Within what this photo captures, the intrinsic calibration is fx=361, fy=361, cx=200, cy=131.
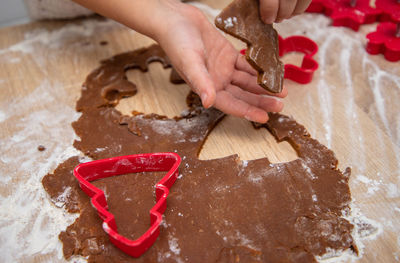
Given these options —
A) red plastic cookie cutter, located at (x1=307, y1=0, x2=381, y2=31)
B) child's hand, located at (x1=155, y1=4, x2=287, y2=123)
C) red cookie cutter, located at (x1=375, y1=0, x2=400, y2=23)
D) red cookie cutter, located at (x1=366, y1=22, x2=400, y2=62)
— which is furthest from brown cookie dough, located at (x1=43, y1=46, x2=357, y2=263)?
red cookie cutter, located at (x1=375, y1=0, x2=400, y2=23)

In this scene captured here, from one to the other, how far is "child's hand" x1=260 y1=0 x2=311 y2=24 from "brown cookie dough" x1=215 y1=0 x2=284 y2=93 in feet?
0.07

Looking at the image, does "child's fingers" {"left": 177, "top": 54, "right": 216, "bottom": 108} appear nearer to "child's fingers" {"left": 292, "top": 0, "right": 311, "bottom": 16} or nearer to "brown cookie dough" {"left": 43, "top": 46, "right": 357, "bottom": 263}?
"brown cookie dough" {"left": 43, "top": 46, "right": 357, "bottom": 263}

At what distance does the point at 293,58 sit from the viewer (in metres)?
1.72

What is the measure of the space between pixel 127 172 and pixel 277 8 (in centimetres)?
71

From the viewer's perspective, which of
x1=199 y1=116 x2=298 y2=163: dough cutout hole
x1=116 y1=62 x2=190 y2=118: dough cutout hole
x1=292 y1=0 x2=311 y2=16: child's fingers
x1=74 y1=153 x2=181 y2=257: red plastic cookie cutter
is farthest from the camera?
x1=116 y1=62 x2=190 y2=118: dough cutout hole

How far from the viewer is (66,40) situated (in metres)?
1.85

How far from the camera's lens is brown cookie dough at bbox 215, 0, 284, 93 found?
1.04 metres

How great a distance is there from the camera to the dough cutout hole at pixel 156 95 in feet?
4.88

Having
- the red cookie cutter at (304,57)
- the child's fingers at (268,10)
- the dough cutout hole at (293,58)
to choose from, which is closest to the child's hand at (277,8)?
the child's fingers at (268,10)

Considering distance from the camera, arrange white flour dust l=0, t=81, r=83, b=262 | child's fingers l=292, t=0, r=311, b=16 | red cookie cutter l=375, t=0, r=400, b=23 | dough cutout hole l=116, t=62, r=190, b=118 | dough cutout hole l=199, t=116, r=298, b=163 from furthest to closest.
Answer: red cookie cutter l=375, t=0, r=400, b=23
dough cutout hole l=116, t=62, r=190, b=118
dough cutout hole l=199, t=116, r=298, b=163
child's fingers l=292, t=0, r=311, b=16
white flour dust l=0, t=81, r=83, b=262

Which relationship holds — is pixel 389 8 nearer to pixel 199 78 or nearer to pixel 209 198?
pixel 199 78

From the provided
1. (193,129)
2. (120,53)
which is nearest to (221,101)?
(193,129)

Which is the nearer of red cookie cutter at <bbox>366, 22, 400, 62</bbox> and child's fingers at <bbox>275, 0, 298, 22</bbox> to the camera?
child's fingers at <bbox>275, 0, 298, 22</bbox>

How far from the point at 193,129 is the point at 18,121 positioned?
71 centimetres
